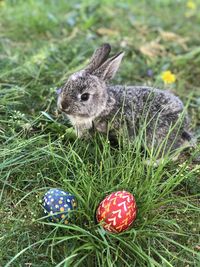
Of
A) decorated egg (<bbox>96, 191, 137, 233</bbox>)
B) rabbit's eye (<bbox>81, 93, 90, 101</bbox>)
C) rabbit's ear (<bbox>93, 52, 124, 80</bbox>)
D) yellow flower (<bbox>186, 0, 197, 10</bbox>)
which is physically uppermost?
rabbit's ear (<bbox>93, 52, 124, 80</bbox>)

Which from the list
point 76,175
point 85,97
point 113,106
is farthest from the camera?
point 113,106

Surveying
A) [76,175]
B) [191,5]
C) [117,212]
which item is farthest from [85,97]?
[191,5]

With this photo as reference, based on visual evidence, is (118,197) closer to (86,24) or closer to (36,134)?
(36,134)

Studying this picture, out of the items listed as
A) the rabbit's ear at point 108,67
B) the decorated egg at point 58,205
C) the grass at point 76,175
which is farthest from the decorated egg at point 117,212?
the rabbit's ear at point 108,67

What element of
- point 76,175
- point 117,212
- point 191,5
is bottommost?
point 191,5

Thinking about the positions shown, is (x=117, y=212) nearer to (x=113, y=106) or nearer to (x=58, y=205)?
(x=58, y=205)

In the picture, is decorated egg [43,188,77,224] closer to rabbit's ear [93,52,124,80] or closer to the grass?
the grass

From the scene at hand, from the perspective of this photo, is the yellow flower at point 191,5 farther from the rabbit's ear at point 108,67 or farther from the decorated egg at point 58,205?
the decorated egg at point 58,205

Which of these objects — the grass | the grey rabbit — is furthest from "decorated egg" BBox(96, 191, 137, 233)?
the grey rabbit
